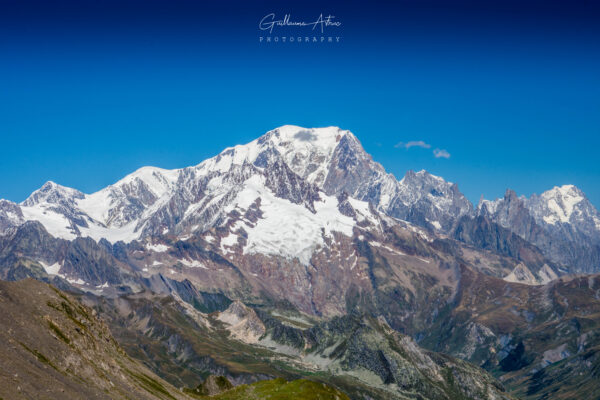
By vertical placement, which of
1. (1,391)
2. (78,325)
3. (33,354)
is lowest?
(1,391)

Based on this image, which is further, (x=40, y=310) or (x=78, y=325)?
(x=78, y=325)

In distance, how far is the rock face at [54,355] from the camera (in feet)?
336

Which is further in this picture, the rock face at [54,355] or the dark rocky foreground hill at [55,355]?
the rock face at [54,355]

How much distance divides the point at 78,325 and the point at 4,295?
21792mm

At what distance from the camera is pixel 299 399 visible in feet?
634

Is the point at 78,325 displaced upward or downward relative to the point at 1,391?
upward

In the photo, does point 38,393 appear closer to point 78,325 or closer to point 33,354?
point 33,354

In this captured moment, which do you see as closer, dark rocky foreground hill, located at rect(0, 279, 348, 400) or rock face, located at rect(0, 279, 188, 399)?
dark rocky foreground hill, located at rect(0, 279, 348, 400)

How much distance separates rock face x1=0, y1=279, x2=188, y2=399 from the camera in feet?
336

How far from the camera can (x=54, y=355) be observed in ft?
398

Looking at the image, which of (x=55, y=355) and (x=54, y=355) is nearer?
(x=54, y=355)

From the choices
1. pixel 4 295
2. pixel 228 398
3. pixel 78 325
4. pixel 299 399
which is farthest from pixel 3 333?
pixel 299 399

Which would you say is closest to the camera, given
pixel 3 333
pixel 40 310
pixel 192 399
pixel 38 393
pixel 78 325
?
pixel 38 393

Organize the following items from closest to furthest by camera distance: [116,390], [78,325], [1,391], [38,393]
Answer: [1,391], [38,393], [116,390], [78,325]
